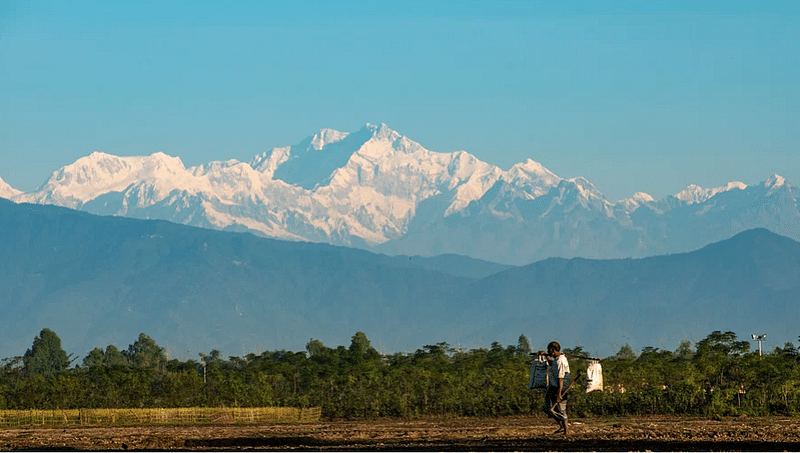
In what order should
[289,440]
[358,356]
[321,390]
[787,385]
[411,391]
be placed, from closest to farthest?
[289,440] < [787,385] < [411,391] < [321,390] < [358,356]

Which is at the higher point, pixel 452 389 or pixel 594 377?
pixel 452 389

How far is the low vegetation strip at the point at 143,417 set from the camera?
81.1 metres

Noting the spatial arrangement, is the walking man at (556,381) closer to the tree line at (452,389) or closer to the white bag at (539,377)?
the white bag at (539,377)

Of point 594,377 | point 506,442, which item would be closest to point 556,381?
point 594,377

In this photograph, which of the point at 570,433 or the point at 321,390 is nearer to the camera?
the point at 570,433

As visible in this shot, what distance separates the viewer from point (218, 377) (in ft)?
358

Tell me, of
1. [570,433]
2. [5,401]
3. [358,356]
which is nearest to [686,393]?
[570,433]

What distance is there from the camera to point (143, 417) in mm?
83062

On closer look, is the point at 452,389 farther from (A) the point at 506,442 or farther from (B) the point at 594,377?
(B) the point at 594,377

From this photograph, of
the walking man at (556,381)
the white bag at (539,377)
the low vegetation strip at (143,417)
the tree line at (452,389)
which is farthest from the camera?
the tree line at (452,389)

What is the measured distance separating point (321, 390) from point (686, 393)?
34.5 m

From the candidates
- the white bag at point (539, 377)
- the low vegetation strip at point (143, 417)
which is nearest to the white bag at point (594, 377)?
the white bag at point (539, 377)

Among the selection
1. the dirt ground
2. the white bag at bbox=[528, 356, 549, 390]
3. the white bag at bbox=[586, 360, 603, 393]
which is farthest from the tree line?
the white bag at bbox=[528, 356, 549, 390]

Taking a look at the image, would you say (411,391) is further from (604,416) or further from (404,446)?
(404,446)
